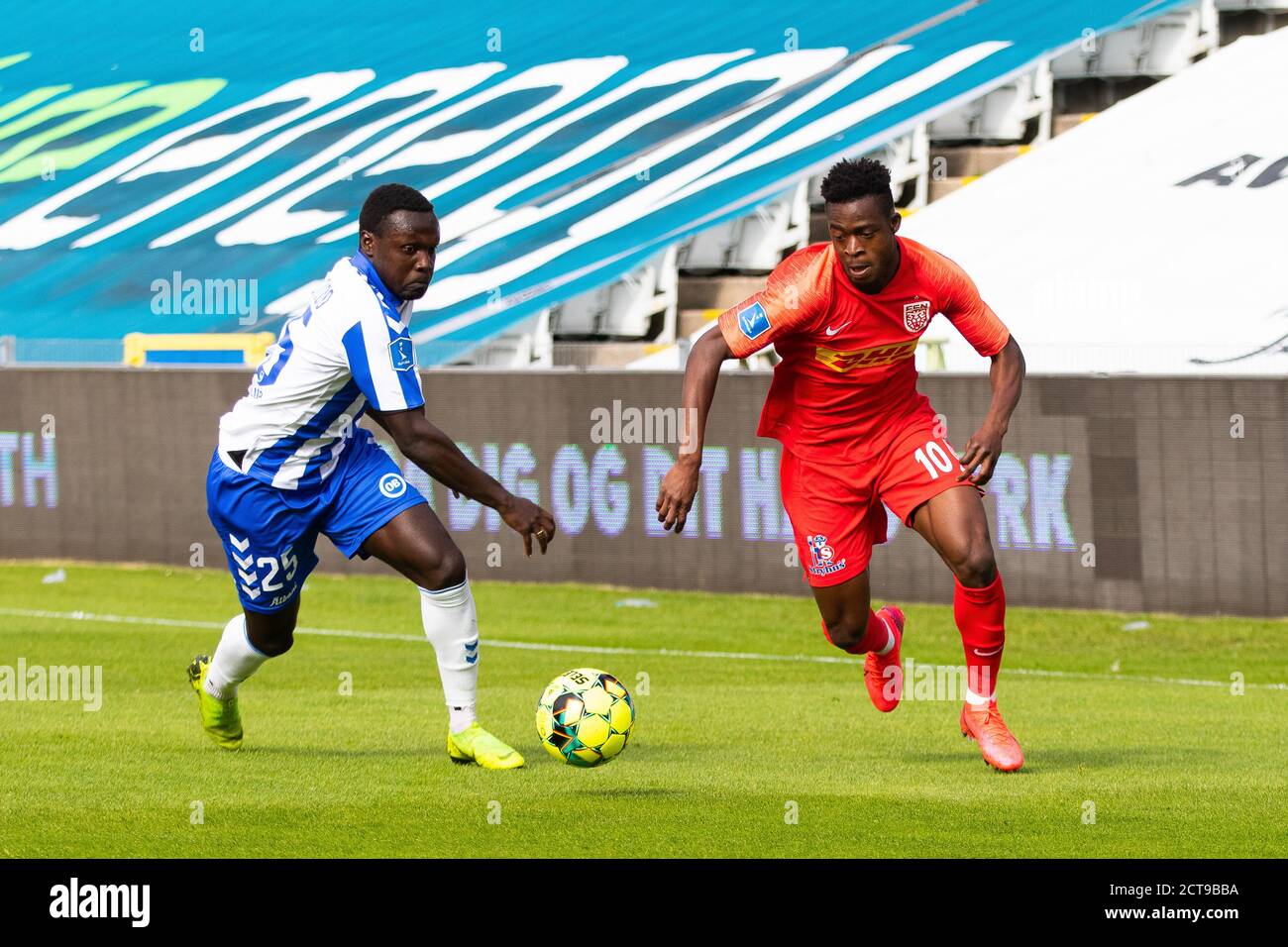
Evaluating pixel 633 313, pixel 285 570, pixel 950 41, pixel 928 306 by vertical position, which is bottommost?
pixel 285 570

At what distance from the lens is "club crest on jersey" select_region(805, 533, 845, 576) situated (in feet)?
29.1

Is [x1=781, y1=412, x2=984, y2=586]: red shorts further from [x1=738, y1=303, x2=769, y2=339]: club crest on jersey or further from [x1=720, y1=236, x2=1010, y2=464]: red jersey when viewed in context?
[x1=738, y1=303, x2=769, y2=339]: club crest on jersey

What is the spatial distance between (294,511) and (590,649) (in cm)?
603

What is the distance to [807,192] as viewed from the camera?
82.0 ft

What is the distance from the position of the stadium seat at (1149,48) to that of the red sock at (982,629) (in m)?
19.1

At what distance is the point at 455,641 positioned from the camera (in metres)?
8.33

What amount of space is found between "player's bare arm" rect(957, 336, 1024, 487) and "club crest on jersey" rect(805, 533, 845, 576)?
780mm

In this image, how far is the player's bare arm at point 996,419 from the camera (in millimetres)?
8055

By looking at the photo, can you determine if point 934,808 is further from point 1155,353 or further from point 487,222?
point 487,222

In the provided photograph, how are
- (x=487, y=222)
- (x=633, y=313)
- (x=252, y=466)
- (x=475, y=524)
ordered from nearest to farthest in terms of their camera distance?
(x=252, y=466) → (x=475, y=524) → (x=633, y=313) → (x=487, y=222)

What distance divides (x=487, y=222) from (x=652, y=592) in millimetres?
12127

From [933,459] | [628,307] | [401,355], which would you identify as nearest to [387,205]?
[401,355]

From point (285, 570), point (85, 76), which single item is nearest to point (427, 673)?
point (285, 570)

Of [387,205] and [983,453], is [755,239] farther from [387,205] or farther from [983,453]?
[387,205]
